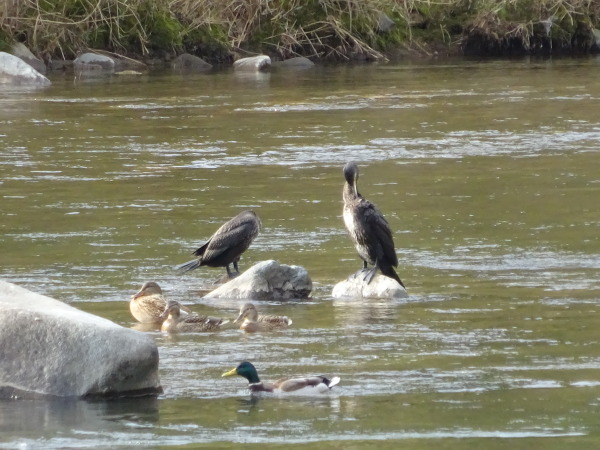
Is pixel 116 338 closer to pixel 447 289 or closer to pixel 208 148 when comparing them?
pixel 447 289

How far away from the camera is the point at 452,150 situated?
1780 cm

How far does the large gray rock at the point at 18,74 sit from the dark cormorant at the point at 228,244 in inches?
615

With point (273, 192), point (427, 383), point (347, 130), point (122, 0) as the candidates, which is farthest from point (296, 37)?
point (427, 383)

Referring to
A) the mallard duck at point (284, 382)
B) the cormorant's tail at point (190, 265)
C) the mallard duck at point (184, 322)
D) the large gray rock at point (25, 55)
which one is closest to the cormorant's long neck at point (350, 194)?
the cormorant's tail at point (190, 265)

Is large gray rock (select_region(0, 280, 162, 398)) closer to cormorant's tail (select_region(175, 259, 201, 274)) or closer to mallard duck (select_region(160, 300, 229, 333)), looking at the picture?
mallard duck (select_region(160, 300, 229, 333))

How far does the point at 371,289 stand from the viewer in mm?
10039

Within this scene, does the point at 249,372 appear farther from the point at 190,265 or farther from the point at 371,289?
the point at 190,265

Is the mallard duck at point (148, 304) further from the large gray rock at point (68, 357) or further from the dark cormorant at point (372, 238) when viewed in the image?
the large gray rock at point (68, 357)

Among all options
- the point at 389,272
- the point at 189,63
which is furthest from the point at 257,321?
the point at 189,63

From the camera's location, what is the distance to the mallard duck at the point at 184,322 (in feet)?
29.3

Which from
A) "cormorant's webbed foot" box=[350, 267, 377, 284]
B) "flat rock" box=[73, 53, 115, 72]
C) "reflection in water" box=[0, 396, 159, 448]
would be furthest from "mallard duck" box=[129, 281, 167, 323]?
"flat rock" box=[73, 53, 115, 72]

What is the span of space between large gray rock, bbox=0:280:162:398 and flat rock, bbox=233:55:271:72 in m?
22.4

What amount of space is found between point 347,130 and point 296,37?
12.6m

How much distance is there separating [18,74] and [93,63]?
364 centimetres
